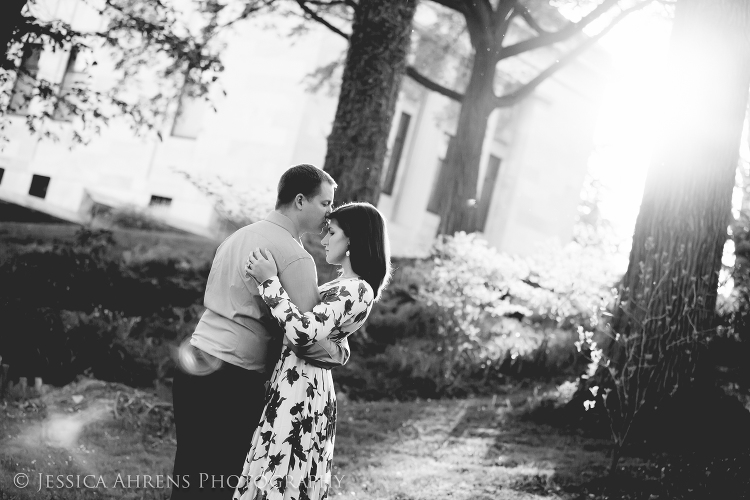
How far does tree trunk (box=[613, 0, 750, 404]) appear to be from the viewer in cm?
721

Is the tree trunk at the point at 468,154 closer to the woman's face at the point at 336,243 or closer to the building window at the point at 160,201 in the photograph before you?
the building window at the point at 160,201

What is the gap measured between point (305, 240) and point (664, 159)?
4.84 m

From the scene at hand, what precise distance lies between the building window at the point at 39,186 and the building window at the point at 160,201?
13.0 feet

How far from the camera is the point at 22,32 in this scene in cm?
791

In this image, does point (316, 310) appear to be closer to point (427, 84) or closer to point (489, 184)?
point (427, 84)

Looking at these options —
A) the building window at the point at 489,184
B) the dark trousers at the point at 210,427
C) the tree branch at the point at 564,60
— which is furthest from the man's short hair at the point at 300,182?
the building window at the point at 489,184

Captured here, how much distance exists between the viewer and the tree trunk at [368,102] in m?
8.33

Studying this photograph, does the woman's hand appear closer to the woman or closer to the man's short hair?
the woman

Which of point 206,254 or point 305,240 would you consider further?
point 206,254

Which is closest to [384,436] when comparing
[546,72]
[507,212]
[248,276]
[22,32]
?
[248,276]

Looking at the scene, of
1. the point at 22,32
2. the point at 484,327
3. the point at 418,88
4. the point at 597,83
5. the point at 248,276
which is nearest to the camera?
the point at 248,276

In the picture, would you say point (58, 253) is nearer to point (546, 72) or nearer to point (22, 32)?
point (22, 32)

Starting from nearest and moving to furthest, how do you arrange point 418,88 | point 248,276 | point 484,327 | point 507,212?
point 248,276
point 484,327
point 418,88
point 507,212

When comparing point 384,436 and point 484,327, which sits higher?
point 484,327
